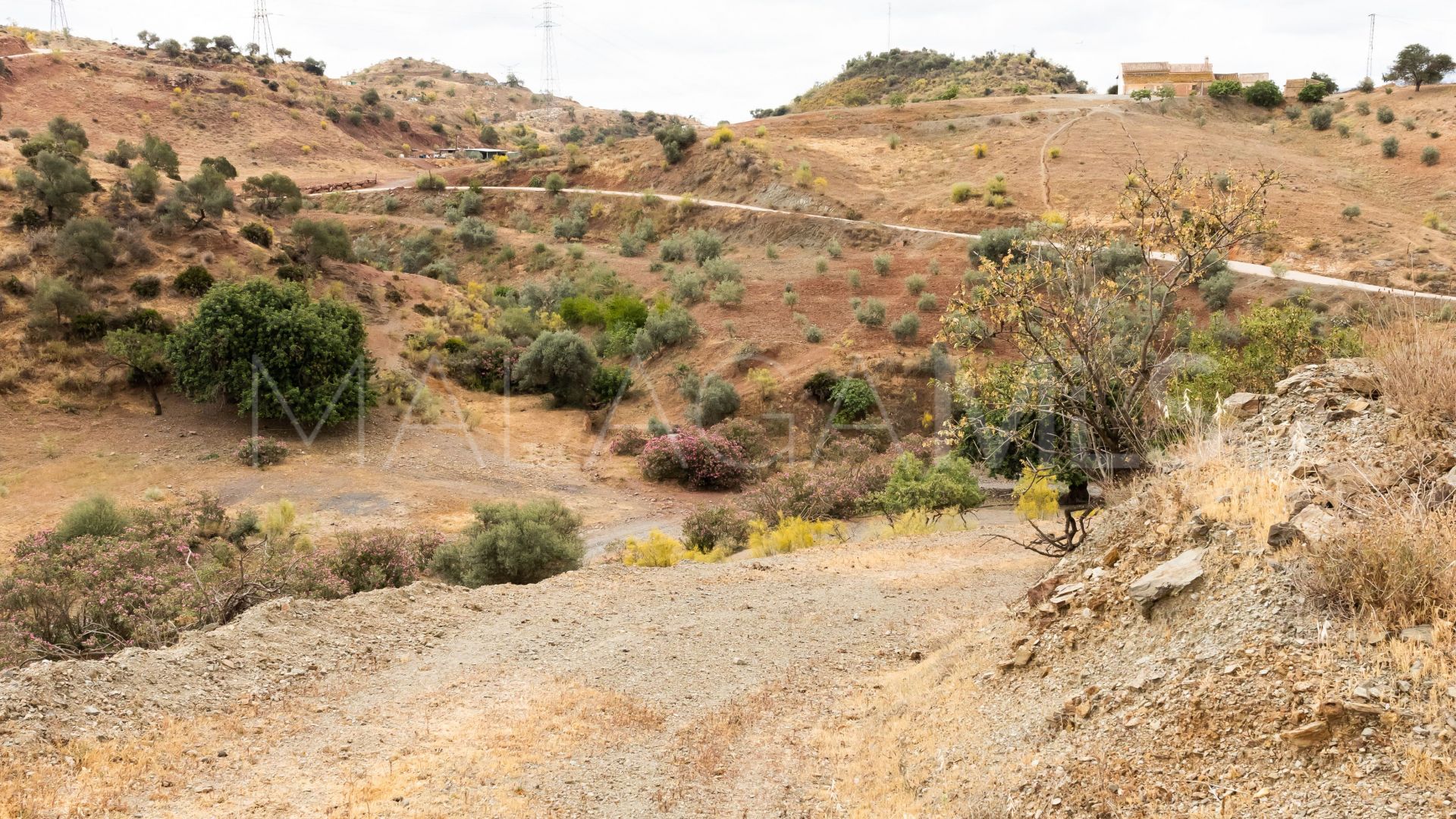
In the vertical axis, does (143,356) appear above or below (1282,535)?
below

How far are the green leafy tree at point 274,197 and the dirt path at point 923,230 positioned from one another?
14.9m

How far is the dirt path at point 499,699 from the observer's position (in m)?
6.20

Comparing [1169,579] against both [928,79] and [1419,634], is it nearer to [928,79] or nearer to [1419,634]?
[1419,634]

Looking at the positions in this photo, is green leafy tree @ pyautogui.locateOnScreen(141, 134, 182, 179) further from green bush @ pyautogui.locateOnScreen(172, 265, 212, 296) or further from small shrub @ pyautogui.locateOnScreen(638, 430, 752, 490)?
small shrub @ pyautogui.locateOnScreen(638, 430, 752, 490)

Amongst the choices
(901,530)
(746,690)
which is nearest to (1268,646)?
(746,690)

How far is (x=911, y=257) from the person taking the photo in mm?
36375

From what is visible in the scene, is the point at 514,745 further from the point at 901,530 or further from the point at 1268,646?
the point at 901,530

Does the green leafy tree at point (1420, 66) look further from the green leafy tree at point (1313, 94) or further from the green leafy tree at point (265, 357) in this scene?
the green leafy tree at point (265, 357)

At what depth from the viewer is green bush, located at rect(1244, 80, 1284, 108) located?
5119 cm

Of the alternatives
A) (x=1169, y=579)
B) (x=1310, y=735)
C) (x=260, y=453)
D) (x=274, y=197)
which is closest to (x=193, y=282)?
(x=260, y=453)

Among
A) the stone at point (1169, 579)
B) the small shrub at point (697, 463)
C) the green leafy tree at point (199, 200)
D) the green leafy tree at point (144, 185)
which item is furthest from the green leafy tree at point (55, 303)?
the stone at point (1169, 579)

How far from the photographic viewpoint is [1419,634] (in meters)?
4.67

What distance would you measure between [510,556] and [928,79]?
7167 cm

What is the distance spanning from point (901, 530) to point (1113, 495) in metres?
7.83
